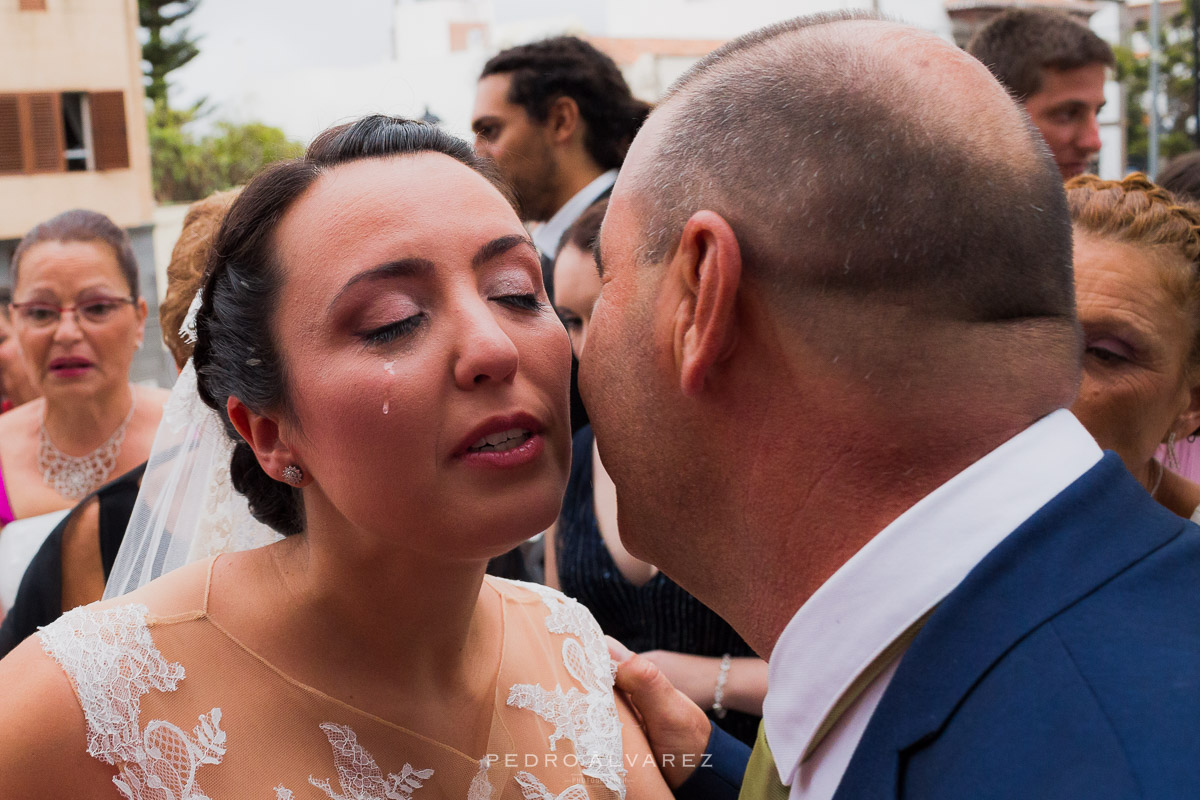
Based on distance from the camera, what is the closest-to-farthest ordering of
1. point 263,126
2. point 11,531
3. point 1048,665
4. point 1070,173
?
point 1048,665 < point 11,531 < point 1070,173 < point 263,126

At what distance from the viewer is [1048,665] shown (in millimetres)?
1271

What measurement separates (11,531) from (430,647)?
7.59 ft

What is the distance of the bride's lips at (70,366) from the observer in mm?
4020

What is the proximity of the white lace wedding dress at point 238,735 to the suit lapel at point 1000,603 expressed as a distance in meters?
0.92

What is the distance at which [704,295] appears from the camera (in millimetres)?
1604

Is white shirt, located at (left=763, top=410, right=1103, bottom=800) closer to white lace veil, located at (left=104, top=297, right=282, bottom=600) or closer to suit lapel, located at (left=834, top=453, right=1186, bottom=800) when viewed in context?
suit lapel, located at (left=834, top=453, right=1186, bottom=800)

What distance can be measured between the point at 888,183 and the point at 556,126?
397 cm

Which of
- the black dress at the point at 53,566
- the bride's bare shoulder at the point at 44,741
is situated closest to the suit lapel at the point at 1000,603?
the bride's bare shoulder at the point at 44,741

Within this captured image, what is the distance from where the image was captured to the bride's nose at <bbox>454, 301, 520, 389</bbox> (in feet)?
5.72

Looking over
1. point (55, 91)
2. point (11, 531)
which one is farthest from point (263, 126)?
point (11, 531)

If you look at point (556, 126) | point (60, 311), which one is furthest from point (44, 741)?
point (556, 126)

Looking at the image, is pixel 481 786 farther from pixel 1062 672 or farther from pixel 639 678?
pixel 1062 672

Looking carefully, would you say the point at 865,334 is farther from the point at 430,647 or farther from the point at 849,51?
the point at 430,647

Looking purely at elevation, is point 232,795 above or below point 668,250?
below
